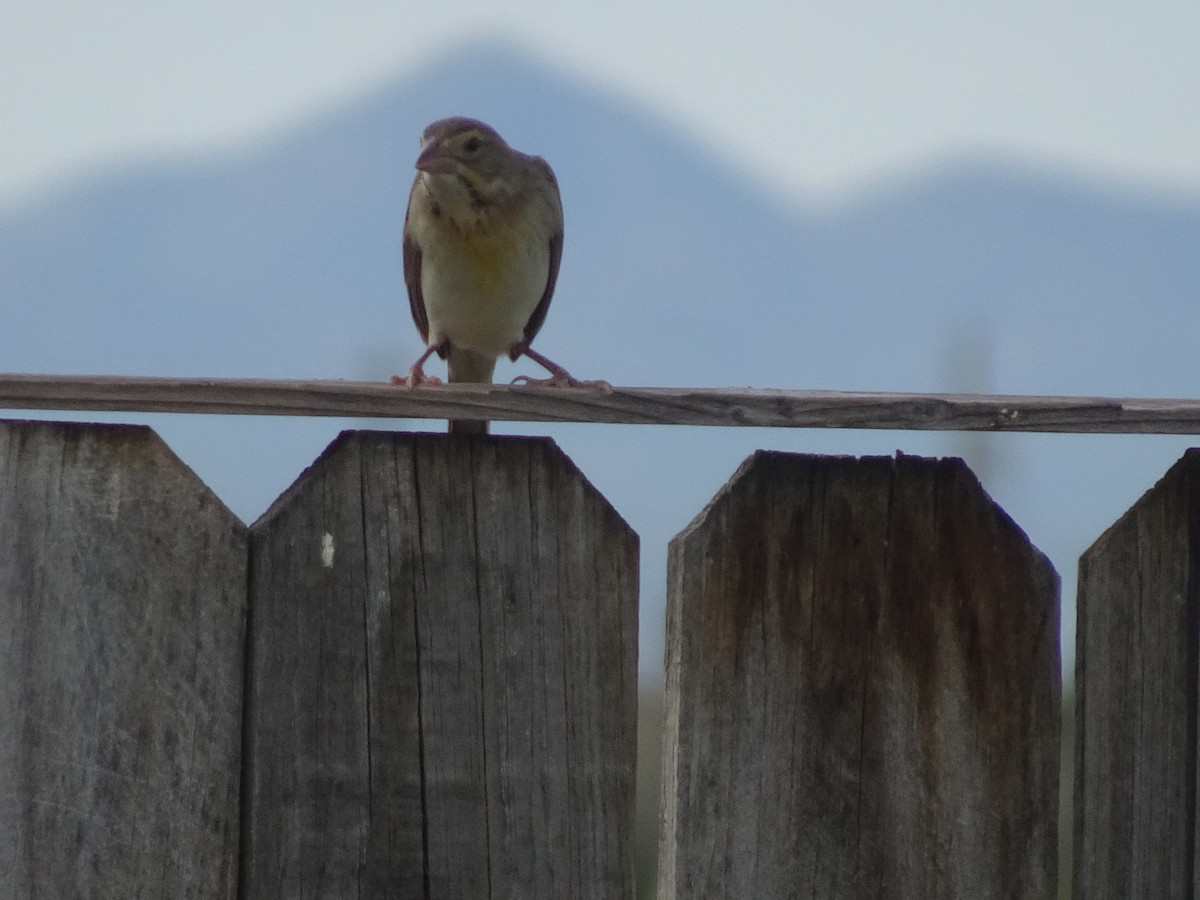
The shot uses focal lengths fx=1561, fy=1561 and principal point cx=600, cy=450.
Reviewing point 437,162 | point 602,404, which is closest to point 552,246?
point 437,162

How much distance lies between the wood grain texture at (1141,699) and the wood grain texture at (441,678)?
28.8 inches

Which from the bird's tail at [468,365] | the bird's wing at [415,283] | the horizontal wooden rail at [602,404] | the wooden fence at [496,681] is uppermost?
the bird's wing at [415,283]

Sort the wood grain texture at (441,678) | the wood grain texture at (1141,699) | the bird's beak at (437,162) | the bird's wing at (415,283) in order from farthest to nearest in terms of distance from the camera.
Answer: the bird's wing at (415,283), the bird's beak at (437,162), the wood grain texture at (1141,699), the wood grain texture at (441,678)

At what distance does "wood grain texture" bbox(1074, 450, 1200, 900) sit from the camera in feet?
7.95

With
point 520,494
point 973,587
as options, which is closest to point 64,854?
point 520,494

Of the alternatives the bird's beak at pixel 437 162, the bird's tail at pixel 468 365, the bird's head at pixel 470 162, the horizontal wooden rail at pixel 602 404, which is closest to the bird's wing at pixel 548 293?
the bird's tail at pixel 468 365

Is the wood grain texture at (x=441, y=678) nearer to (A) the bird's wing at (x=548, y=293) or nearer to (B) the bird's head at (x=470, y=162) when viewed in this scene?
(B) the bird's head at (x=470, y=162)

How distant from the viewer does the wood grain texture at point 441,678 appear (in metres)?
2.24

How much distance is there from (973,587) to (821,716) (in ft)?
1.00

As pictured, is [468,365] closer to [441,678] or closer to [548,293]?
[548,293]

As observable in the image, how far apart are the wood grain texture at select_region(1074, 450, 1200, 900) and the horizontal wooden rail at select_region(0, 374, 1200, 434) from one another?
198 mm

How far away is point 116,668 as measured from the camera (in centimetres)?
223

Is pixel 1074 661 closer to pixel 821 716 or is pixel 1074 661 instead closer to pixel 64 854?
pixel 821 716

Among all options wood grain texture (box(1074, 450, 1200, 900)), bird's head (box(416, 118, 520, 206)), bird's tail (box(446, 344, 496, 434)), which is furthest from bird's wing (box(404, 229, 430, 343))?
wood grain texture (box(1074, 450, 1200, 900))
